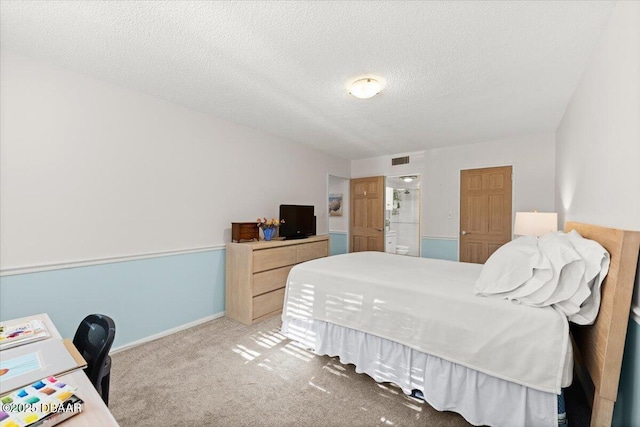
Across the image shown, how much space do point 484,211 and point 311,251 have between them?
2.85 metres

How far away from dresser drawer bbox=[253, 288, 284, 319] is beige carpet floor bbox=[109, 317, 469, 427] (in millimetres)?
566

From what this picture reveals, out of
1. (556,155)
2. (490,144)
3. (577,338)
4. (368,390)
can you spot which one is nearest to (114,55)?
(368,390)

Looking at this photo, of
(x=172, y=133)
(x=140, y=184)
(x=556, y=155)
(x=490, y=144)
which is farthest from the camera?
(x=490, y=144)

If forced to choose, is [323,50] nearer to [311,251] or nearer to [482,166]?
[311,251]

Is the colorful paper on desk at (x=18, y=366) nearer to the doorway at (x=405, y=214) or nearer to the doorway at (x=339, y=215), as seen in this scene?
the doorway at (x=339, y=215)

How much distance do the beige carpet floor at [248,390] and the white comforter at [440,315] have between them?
0.40m

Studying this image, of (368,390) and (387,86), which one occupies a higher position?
(387,86)

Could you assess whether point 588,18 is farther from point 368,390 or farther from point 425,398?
point 368,390

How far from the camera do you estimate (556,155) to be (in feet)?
12.4

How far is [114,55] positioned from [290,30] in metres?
1.42

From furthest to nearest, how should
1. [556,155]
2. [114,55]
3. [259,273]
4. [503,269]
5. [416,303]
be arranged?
[556,155], [259,273], [114,55], [416,303], [503,269]

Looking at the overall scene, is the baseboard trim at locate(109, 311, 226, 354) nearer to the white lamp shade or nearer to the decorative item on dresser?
the decorative item on dresser

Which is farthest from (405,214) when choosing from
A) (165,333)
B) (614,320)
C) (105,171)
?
(105,171)

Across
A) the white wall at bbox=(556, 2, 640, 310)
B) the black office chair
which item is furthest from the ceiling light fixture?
the black office chair
